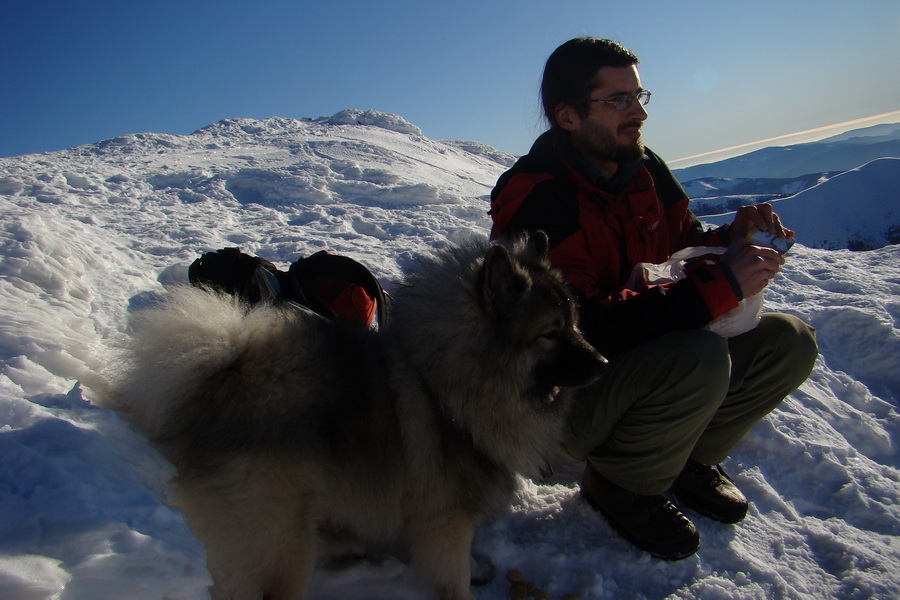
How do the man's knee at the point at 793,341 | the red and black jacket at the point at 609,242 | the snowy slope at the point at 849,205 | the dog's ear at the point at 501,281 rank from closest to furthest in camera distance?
the dog's ear at the point at 501,281 < the red and black jacket at the point at 609,242 < the man's knee at the point at 793,341 < the snowy slope at the point at 849,205

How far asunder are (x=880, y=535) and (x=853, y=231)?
38.7 m

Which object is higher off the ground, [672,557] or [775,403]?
[775,403]

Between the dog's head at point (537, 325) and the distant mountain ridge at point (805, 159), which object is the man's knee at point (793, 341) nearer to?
the dog's head at point (537, 325)

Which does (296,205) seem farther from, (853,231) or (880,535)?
(853,231)

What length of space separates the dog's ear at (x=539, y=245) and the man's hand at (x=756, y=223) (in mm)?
984

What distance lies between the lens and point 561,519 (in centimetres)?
223

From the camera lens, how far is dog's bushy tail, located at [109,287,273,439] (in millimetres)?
1529

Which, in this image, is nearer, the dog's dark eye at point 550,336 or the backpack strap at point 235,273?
the dog's dark eye at point 550,336

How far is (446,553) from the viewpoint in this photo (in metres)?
1.79

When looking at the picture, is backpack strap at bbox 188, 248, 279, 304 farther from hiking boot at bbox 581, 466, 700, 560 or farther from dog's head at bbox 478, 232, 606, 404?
hiking boot at bbox 581, 466, 700, 560

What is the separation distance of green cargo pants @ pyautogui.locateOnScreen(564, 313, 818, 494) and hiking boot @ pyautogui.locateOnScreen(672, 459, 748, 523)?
77mm

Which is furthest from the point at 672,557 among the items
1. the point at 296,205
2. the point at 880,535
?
the point at 296,205

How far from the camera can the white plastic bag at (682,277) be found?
6.70 ft

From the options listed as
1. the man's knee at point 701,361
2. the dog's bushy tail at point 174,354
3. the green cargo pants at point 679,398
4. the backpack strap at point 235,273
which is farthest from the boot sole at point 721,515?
the backpack strap at point 235,273
